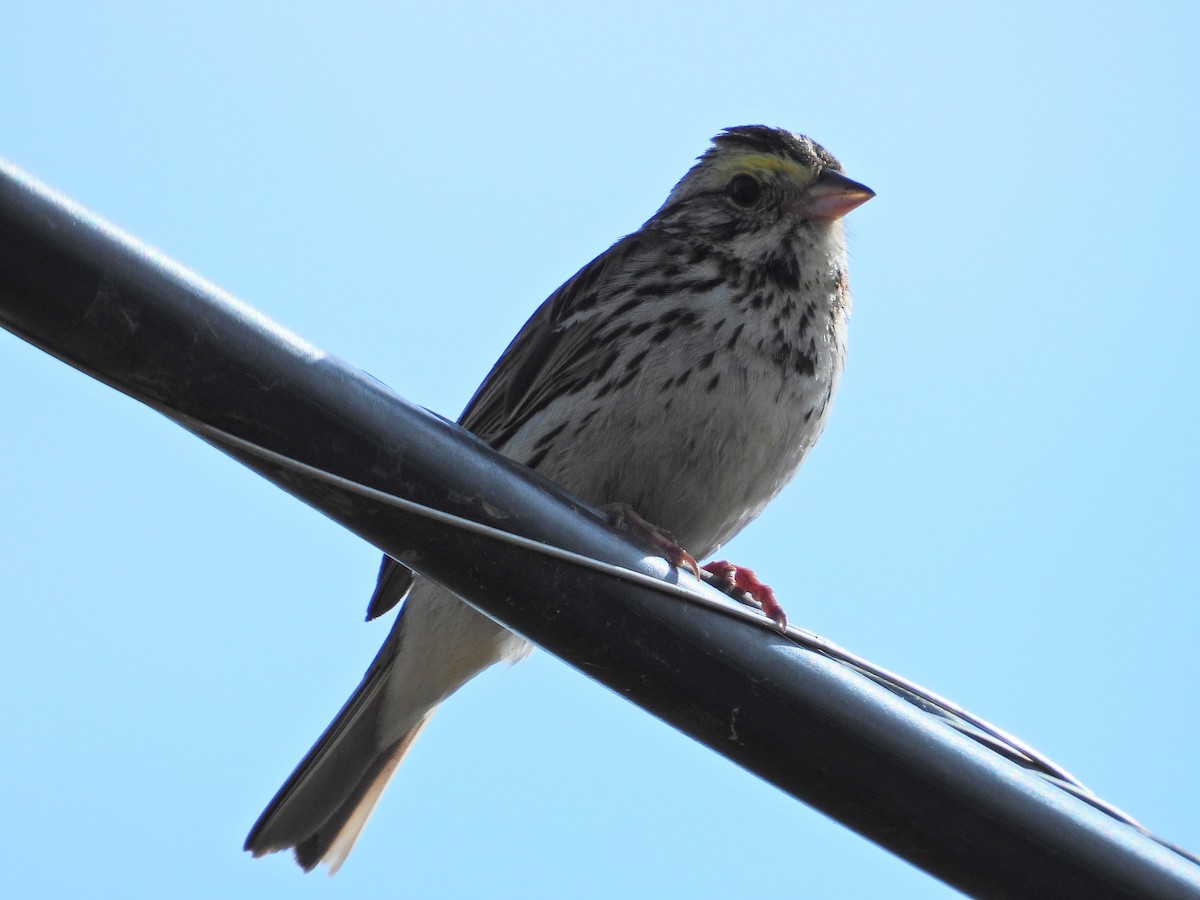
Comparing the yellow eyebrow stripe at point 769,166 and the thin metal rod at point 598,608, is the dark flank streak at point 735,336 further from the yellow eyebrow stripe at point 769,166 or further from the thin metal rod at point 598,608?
the thin metal rod at point 598,608

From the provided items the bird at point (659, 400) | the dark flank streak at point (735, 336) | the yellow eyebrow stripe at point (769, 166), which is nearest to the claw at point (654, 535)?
the bird at point (659, 400)

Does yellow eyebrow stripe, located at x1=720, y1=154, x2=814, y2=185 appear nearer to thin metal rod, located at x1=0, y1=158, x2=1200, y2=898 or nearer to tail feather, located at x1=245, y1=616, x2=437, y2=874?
tail feather, located at x1=245, y1=616, x2=437, y2=874

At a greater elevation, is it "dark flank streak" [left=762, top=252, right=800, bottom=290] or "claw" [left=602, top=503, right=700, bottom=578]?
"dark flank streak" [left=762, top=252, right=800, bottom=290]

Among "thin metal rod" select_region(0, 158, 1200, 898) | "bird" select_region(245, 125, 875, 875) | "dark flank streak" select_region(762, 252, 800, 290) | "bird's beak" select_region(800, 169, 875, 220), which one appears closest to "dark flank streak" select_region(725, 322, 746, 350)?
"bird" select_region(245, 125, 875, 875)

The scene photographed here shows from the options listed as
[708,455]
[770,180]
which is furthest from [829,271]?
[708,455]

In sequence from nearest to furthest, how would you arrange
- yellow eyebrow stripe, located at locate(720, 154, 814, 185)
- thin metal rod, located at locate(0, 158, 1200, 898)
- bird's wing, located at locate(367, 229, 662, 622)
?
thin metal rod, located at locate(0, 158, 1200, 898)
bird's wing, located at locate(367, 229, 662, 622)
yellow eyebrow stripe, located at locate(720, 154, 814, 185)

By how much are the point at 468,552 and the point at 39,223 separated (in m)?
0.92

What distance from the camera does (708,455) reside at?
4461mm

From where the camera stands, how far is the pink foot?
4228mm

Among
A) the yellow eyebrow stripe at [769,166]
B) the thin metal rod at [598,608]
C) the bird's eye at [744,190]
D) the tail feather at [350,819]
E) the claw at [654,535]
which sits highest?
the yellow eyebrow stripe at [769,166]

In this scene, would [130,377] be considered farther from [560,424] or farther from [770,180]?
[770,180]

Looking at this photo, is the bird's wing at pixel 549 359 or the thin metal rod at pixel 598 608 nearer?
the thin metal rod at pixel 598 608

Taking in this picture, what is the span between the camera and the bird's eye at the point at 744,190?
17.1 ft

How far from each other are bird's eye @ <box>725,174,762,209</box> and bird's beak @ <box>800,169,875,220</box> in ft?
0.56
